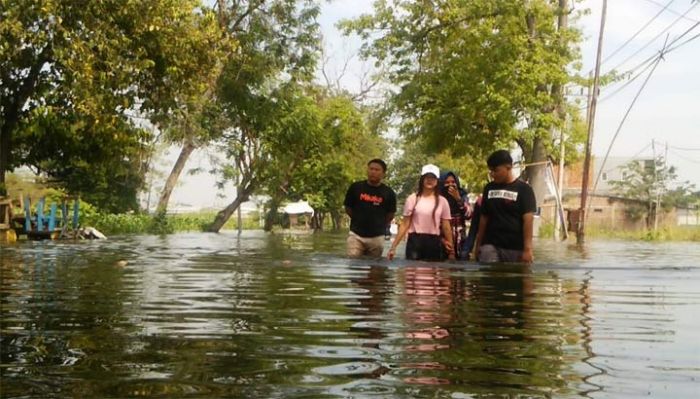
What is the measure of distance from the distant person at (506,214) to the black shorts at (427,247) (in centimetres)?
159

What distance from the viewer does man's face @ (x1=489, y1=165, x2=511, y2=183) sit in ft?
35.8

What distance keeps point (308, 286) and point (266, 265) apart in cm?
453

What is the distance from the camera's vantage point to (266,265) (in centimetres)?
1467

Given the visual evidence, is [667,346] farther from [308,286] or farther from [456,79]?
[456,79]

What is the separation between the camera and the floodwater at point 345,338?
13.3ft

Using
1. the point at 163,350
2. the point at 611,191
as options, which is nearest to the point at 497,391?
the point at 163,350

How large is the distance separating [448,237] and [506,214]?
1819 millimetres

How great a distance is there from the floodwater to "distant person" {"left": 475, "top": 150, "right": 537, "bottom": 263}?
0.40 metres

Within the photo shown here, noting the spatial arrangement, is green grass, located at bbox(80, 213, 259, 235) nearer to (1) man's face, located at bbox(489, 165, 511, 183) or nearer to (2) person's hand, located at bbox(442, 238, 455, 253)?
(2) person's hand, located at bbox(442, 238, 455, 253)

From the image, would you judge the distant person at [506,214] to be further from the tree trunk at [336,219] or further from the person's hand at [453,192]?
the tree trunk at [336,219]

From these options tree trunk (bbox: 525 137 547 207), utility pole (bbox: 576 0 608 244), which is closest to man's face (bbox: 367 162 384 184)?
utility pole (bbox: 576 0 608 244)

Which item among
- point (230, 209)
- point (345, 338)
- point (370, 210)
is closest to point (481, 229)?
point (370, 210)

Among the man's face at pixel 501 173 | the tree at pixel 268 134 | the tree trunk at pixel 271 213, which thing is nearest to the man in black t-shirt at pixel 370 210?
the man's face at pixel 501 173

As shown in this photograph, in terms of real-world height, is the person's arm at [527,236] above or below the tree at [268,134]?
below
